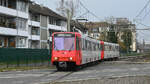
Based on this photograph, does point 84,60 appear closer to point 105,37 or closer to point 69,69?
point 69,69

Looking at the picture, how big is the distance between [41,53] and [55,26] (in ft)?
97.4

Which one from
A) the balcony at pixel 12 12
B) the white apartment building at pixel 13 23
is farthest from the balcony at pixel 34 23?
the balcony at pixel 12 12

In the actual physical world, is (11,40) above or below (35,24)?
below

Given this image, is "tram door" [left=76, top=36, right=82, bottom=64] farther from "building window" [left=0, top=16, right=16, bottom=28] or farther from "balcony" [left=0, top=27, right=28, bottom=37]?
"building window" [left=0, top=16, right=16, bottom=28]

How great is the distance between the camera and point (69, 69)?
24.4m

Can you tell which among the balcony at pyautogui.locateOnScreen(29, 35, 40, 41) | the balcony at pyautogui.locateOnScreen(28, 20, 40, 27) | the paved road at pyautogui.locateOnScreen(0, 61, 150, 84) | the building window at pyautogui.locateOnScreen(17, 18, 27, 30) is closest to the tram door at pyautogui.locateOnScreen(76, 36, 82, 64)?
the paved road at pyautogui.locateOnScreen(0, 61, 150, 84)

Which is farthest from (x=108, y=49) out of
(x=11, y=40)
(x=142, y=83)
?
(x=142, y=83)

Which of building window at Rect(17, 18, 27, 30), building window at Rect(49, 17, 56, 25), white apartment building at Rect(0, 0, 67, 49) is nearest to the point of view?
white apartment building at Rect(0, 0, 67, 49)

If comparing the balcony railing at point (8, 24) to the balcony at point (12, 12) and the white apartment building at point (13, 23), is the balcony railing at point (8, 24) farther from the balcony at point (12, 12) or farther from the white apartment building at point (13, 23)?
the balcony at point (12, 12)

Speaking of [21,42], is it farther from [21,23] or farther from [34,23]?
[34,23]

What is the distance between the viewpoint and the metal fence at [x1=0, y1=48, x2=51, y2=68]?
27.6 m

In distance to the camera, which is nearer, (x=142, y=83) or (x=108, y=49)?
(x=142, y=83)

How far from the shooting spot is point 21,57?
29.7 metres

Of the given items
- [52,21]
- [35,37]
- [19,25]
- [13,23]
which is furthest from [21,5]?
[52,21]
